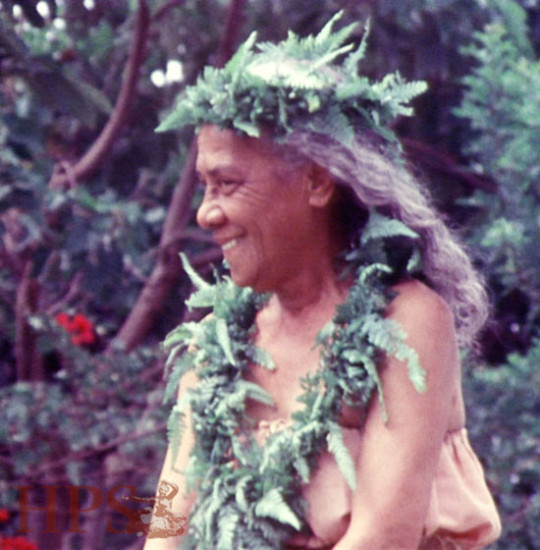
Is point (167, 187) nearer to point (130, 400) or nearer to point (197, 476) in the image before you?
point (130, 400)

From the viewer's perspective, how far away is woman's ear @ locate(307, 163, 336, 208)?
2.09 metres

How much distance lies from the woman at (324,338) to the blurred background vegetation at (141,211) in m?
1.69

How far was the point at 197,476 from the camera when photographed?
85.2 inches

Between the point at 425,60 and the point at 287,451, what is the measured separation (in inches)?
118

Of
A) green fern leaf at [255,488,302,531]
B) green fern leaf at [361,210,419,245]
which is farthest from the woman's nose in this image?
green fern leaf at [255,488,302,531]

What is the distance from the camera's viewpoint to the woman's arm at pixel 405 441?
75.4 inches

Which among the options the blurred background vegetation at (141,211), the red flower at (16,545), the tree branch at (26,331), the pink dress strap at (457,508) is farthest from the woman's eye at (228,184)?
the tree branch at (26,331)

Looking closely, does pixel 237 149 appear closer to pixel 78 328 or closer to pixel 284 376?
pixel 284 376

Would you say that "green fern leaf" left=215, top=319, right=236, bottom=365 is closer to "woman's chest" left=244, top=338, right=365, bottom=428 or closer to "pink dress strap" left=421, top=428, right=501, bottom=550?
"woman's chest" left=244, top=338, right=365, bottom=428

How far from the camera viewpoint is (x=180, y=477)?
2.23 metres

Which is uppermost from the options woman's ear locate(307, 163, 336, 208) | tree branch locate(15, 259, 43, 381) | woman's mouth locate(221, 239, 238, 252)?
woman's ear locate(307, 163, 336, 208)

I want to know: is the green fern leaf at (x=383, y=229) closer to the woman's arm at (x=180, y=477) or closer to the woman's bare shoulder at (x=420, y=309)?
the woman's bare shoulder at (x=420, y=309)

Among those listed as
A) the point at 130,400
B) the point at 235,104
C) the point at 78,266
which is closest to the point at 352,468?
the point at 235,104

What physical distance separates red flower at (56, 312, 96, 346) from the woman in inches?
82.0
